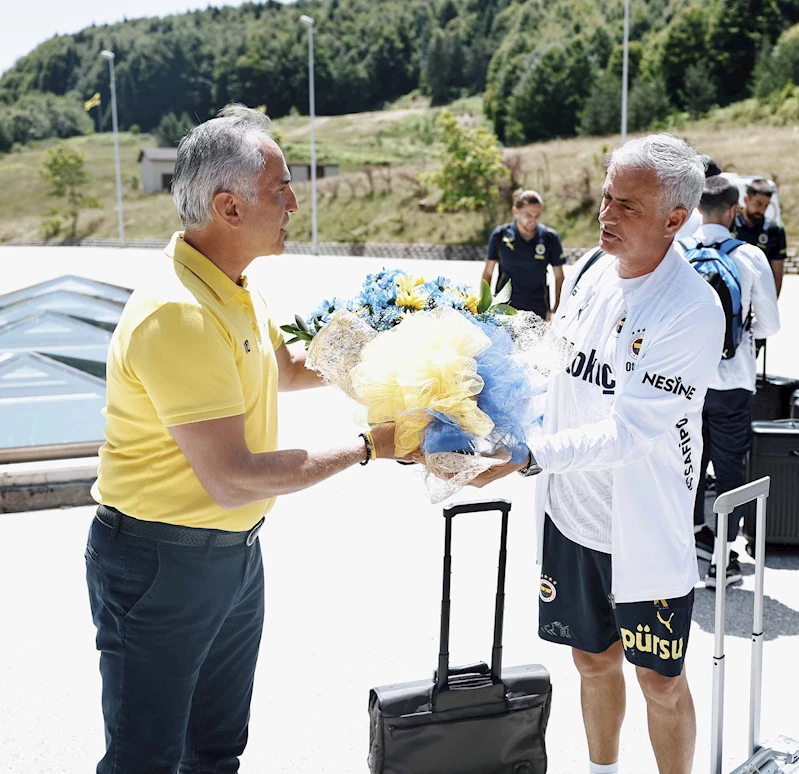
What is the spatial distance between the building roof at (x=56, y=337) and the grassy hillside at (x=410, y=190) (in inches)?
1183

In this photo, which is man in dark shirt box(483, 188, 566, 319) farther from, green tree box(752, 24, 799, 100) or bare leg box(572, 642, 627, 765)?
green tree box(752, 24, 799, 100)

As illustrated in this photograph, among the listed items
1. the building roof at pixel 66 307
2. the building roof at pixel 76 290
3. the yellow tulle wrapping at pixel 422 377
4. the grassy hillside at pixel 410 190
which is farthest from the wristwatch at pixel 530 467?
the grassy hillside at pixel 410 190

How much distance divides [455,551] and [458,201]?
1737 inches

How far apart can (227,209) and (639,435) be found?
118cm

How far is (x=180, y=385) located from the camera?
205 cm

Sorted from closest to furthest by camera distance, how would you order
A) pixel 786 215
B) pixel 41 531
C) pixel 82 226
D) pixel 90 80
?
pixel 41 531, pixel 786 215, pixel 82 226, pixel 90 80

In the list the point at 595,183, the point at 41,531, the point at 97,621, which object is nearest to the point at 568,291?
the point at 97,621

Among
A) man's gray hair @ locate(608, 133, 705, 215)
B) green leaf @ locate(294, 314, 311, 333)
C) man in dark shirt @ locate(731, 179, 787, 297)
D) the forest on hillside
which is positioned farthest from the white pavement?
the forest on hillside

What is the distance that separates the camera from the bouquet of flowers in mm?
2270

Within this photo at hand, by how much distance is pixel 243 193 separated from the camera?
2.22 m

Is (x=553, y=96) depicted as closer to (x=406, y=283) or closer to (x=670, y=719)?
(x=406, y=283)

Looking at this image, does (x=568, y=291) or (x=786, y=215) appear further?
(x=786, y=215)

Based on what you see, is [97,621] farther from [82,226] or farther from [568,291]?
[82,226]

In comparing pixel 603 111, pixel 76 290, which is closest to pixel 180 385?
pixel 76 290
